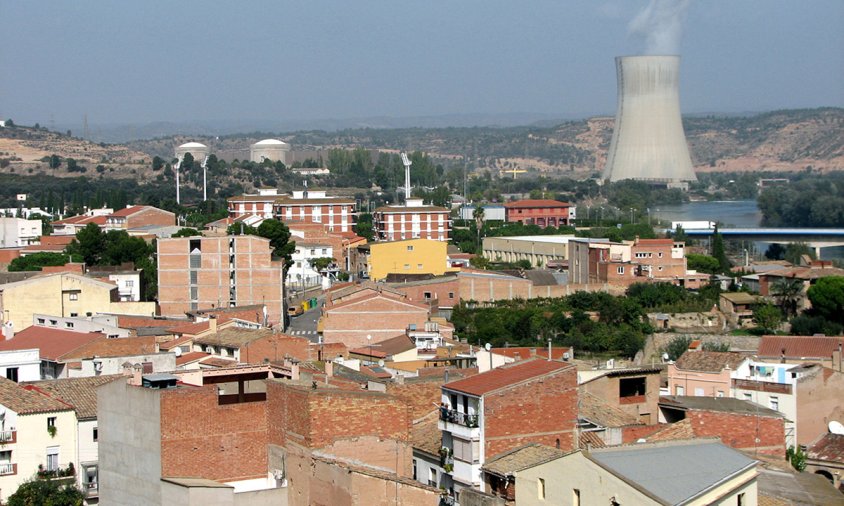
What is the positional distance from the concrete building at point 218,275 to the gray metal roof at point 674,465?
67.9ft

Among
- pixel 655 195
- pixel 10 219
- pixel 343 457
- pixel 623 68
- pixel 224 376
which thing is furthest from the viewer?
pixel 655 195

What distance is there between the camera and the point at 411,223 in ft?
175

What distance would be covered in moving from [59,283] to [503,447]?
1502 cm

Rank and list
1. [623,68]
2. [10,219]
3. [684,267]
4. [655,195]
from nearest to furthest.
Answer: [684,267]
[10,219]
[623,68]
[655,195]

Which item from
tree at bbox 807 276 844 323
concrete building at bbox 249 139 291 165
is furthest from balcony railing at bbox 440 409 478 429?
concrete building at bbox 249 139 291 165

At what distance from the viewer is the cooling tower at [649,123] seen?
71438 millimetres

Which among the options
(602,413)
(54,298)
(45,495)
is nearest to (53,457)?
(45,495)

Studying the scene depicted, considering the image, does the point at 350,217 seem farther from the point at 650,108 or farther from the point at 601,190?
the point at 601,190

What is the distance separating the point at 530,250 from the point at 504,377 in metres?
34.5

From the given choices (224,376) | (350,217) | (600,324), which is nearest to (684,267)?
(600,324)

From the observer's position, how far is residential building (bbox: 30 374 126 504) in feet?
46.2

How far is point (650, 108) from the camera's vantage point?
73.4 m

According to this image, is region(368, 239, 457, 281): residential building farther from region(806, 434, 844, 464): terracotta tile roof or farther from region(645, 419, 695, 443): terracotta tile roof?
region(645, 419, 695, 443): terracotta tile roof

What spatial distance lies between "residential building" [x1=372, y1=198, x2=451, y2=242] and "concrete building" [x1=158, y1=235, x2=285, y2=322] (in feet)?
72.0
